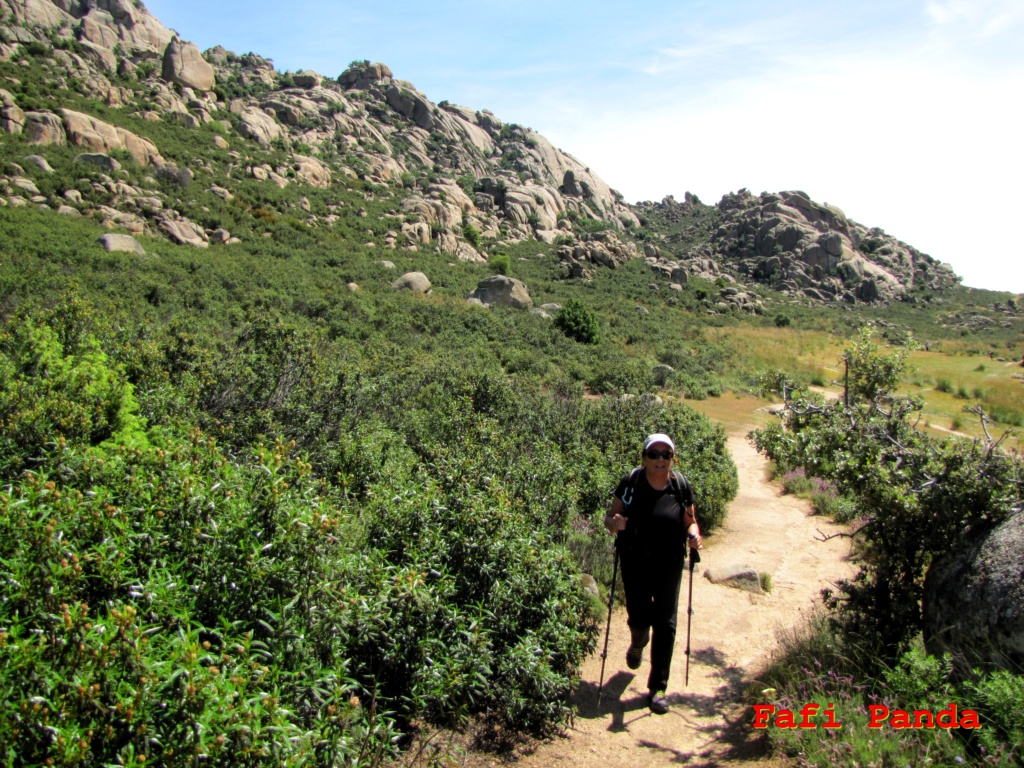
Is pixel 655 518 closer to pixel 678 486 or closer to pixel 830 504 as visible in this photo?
pixel 678 486

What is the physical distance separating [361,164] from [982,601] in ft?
194

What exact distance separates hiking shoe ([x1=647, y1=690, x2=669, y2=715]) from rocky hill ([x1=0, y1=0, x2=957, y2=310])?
1199 inches

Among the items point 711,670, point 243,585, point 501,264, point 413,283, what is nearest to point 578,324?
point 413,283

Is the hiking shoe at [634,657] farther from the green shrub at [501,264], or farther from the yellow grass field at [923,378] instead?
the green shrub at [501,264]

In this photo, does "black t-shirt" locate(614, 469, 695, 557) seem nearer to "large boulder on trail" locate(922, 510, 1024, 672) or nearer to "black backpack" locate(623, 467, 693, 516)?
"black backpack" locate(623, 467, 693, 516)

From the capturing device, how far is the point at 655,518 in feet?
13.9

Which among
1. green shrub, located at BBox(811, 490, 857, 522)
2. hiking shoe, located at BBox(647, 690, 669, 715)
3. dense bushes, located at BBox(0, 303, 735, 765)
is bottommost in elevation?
hiking shoe, located at BBox(647, 690, 669, 715)

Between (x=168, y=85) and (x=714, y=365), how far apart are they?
1933 inches

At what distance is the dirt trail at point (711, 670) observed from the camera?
12.6 feet

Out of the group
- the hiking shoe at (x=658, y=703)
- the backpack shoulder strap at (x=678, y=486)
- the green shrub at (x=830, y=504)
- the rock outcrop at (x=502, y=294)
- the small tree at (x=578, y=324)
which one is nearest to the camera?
the hiking shoe at (x=658, y=703)

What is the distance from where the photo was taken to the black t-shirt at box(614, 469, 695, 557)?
4.23 m

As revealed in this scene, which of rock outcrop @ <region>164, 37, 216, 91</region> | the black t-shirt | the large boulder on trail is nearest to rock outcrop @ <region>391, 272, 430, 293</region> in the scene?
the black t-shirt

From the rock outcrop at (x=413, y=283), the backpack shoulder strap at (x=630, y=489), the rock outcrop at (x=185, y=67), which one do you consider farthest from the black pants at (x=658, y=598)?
the rock outcrop at (x=185, y=67)

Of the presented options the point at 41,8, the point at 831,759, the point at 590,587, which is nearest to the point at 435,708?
the point at 831,759
